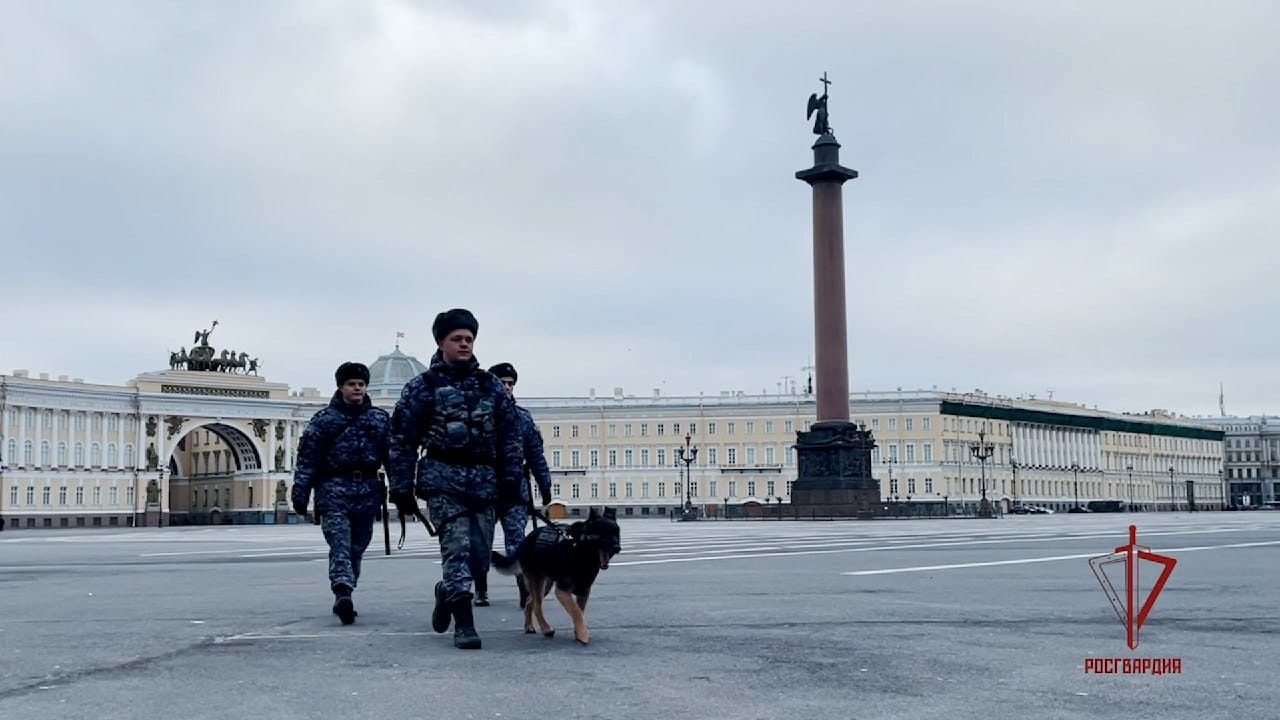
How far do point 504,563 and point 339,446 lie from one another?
196cm

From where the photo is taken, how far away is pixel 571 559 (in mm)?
8016

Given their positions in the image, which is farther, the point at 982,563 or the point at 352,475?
the point at 982,563

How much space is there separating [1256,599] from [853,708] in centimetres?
645

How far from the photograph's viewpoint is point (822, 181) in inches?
2069

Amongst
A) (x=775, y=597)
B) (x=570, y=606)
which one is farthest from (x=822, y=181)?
(x=570, y=606)

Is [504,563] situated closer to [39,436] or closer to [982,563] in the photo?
[982,563]

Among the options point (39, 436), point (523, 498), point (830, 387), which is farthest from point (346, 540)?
point (39, 436)

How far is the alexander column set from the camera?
171ft

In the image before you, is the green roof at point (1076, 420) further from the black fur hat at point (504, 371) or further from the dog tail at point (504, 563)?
the dog tail at point (504, 563)

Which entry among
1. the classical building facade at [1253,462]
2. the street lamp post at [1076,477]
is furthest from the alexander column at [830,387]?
the classical building facade at [1253,462]

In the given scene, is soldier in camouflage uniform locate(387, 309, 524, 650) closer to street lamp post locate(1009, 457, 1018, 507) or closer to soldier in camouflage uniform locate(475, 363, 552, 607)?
soldier in camouflage uniform locate(475, 363, 552, 607)

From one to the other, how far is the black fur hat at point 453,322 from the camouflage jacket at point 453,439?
217 mm

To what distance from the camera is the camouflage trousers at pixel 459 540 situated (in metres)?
8.19

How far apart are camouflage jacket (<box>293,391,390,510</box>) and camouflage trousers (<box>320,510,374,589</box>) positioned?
22 cm
